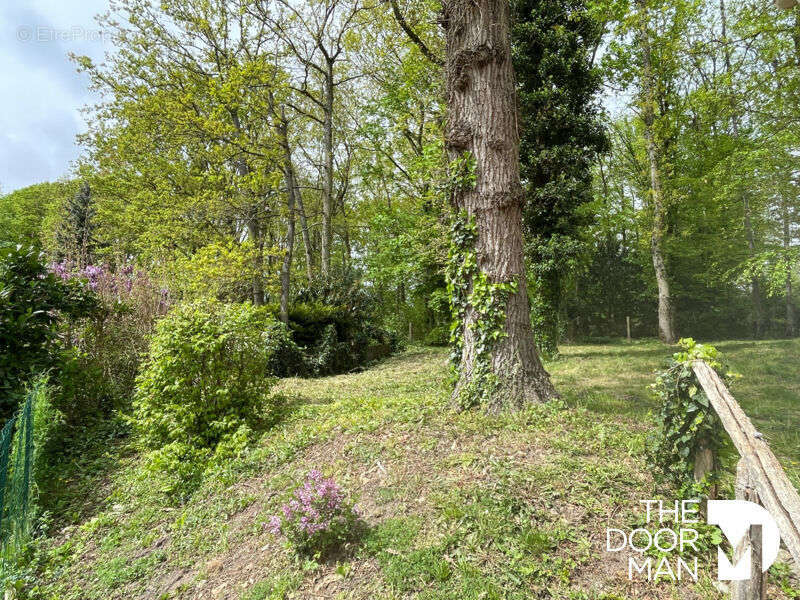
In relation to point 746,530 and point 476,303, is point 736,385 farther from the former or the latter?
point 746,530

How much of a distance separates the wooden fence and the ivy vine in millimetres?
2223

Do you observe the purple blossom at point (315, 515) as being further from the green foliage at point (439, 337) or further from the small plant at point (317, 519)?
the green foliage at point (439, 337)

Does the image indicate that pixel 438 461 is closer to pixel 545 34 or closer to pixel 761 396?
pixel 761 396

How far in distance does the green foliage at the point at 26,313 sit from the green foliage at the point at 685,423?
6220 mm

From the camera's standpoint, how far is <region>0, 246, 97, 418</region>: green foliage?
14.8 ft

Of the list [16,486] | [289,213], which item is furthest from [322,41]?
[16,486]

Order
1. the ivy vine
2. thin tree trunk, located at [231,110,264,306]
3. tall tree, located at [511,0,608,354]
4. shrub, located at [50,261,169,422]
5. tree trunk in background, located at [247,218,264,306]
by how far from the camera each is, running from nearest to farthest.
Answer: the ivy vine
shrub, located at [50,261,169,422]
tall tree, located at [511,0,608,354]
tree trunk in background, located at [247,218,264,306]
thin tree trunk, located at [231,110,264,306]

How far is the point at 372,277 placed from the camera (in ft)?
49.4

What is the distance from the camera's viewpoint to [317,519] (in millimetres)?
2543

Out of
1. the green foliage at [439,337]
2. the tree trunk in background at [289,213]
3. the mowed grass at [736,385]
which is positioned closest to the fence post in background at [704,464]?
the mowed grass at [736,385]

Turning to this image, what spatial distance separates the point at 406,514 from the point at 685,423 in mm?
1942

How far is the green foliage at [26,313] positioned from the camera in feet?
14.8

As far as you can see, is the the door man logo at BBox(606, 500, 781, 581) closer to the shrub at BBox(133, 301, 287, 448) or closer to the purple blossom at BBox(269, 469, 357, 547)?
the purple blossom at BBox(269, 469, 357, 547)

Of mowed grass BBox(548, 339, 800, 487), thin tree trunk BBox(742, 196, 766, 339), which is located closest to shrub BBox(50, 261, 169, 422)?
mowed grass BBox(548, 339, 800, 487)
